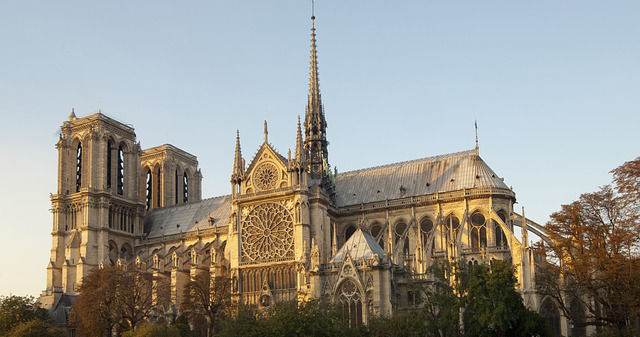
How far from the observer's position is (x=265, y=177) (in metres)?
70.7

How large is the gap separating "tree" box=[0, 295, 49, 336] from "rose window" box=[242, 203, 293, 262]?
18.0 metres

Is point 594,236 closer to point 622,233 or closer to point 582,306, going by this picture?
point 622,233

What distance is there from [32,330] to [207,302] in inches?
522

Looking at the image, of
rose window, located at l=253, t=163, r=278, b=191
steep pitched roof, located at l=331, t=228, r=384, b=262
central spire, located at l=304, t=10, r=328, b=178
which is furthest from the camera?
central spire, located at l=304, t=10, r=328, b=178

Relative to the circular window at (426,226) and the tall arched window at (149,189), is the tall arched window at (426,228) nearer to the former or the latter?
the circular window at (426,226)

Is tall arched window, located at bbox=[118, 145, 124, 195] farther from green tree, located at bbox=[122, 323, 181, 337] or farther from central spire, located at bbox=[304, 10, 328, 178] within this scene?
green tree, located at bbox=[122, 323, 181, 337]

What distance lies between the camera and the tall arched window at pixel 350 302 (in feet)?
176

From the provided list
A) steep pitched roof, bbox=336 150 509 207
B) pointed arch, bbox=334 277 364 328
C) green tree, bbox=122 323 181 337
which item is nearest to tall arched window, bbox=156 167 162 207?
steep pitched roof, bbox=336 150 509 207

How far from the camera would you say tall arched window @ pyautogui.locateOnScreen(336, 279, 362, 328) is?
53.7 meters

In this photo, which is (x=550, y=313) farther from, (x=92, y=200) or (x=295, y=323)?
(x=92, y=200)

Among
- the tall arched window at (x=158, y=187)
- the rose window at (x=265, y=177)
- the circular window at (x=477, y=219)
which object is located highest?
the tall arched window at (x=158, y=187)

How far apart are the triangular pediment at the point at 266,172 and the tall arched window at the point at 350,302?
16596 millimetres

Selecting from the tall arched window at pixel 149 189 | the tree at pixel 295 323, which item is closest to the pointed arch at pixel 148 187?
the tall arched window at pixel 149 189

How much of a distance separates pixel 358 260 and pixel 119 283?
19871 millimetres
